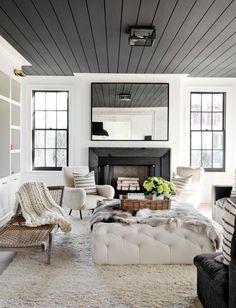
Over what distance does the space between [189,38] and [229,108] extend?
3.25 meters

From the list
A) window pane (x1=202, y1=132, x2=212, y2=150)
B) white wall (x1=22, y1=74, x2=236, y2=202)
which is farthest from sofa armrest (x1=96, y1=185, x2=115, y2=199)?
window pane (x1=202, y1=132, x2=212, y2=150)

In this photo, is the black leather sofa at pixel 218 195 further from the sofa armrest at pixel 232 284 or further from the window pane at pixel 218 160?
the sofa armrest at pixel 232 284

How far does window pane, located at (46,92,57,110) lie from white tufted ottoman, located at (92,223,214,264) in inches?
178

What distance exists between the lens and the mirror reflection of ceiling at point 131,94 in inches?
292

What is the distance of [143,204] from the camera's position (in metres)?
4.58

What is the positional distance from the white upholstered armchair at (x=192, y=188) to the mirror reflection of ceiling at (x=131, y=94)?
1.49 meters

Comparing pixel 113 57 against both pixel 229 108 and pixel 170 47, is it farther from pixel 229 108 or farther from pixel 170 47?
pixel 229 108

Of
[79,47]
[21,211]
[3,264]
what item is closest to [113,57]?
[79,47]

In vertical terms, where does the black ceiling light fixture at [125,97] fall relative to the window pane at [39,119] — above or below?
above

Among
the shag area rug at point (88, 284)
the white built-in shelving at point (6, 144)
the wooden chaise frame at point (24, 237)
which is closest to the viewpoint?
the shag area rug at point (88, 284)

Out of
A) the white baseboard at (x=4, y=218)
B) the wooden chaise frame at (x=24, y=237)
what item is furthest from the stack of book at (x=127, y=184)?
the wooden chaise frame at (x=24, y=237)

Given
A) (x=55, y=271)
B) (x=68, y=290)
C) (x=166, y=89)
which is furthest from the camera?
(x=166, y=89)

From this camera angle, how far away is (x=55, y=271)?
3561mm

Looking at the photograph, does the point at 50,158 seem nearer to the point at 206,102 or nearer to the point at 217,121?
the point at 206,102
